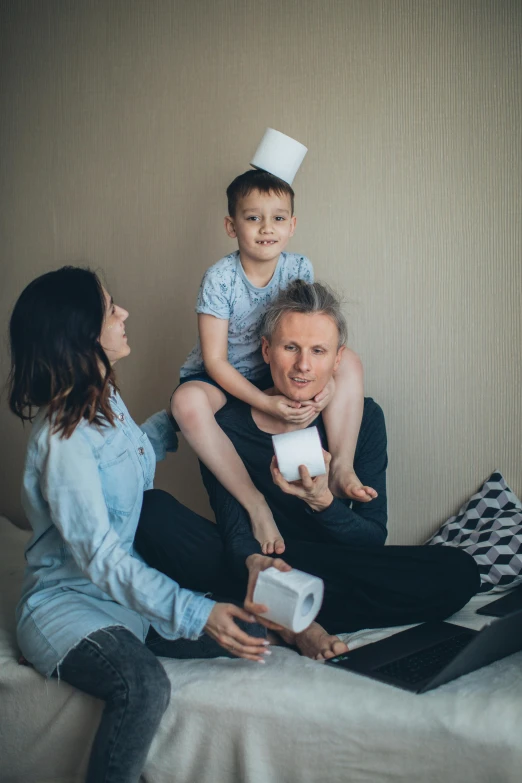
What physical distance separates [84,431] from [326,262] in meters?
1.32

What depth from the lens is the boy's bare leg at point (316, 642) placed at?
1718mm

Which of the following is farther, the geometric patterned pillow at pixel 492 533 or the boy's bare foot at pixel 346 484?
the geometric patterned pillow at pixel 492 533

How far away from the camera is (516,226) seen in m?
2.46

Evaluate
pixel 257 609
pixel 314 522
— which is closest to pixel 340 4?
pixel 314 522

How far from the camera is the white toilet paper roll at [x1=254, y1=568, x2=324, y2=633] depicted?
143 cm

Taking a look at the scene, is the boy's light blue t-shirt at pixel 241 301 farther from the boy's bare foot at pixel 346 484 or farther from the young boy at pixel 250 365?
the boy's bare foot at pixel 346 484

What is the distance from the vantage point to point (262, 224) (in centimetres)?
221

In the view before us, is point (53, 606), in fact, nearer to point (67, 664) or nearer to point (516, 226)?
point (67, 664)

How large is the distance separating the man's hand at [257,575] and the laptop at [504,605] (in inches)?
27.2

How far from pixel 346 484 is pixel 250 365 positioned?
21.9 inches

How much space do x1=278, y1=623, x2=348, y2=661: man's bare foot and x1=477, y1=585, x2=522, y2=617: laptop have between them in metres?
0.48

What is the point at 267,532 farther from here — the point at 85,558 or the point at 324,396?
→ the point at 85,558

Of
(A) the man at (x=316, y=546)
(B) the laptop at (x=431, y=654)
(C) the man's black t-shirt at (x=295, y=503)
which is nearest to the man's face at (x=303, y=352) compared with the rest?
(A) the man at (x=316, y=546)

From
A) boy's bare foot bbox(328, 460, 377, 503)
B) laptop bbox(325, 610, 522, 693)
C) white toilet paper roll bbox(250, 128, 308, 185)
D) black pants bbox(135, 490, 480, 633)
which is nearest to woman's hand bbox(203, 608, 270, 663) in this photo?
laptop bbox(325, 610, 522, 693)
